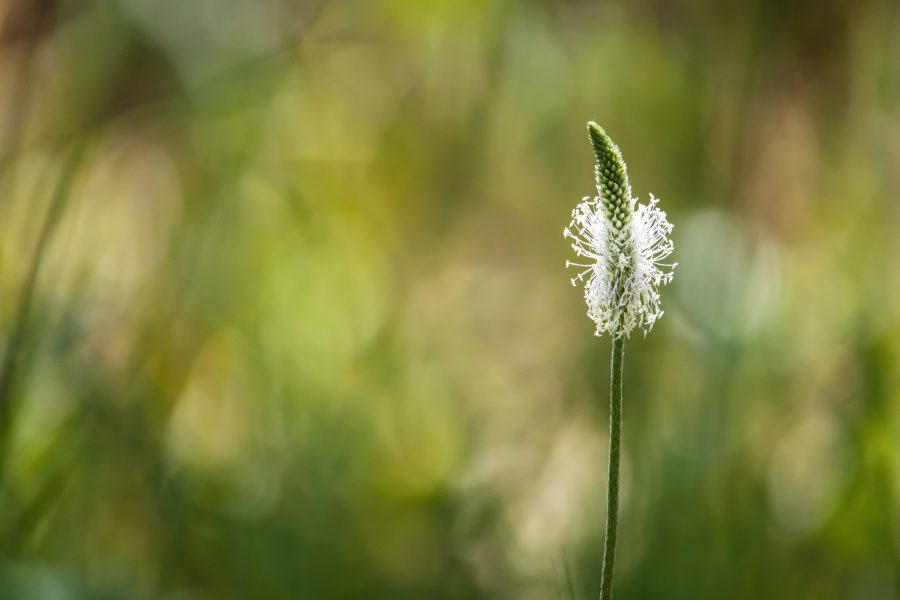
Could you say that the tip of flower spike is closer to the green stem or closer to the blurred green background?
the green stem

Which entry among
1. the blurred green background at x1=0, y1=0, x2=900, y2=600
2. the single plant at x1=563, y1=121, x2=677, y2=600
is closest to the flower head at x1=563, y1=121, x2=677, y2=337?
the single plant at x1=563, y1=121, x2=677, y2=600

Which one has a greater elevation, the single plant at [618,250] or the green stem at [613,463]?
the single plant at [618,250]

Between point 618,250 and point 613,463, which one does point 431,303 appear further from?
point 613,463

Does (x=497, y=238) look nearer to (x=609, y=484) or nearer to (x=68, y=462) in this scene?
(x=68, y=462)

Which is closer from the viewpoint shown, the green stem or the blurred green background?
the green stem

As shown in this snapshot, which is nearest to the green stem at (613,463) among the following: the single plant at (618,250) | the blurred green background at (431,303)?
the single plant at (618,250)

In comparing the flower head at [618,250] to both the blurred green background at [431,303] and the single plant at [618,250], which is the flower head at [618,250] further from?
the blurred green background at [431,303]

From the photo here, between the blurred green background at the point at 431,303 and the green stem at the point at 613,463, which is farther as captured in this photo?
the blurred green background at the point at 431,303

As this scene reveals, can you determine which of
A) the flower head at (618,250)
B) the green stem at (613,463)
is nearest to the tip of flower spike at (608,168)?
the flower head at (618,250)
